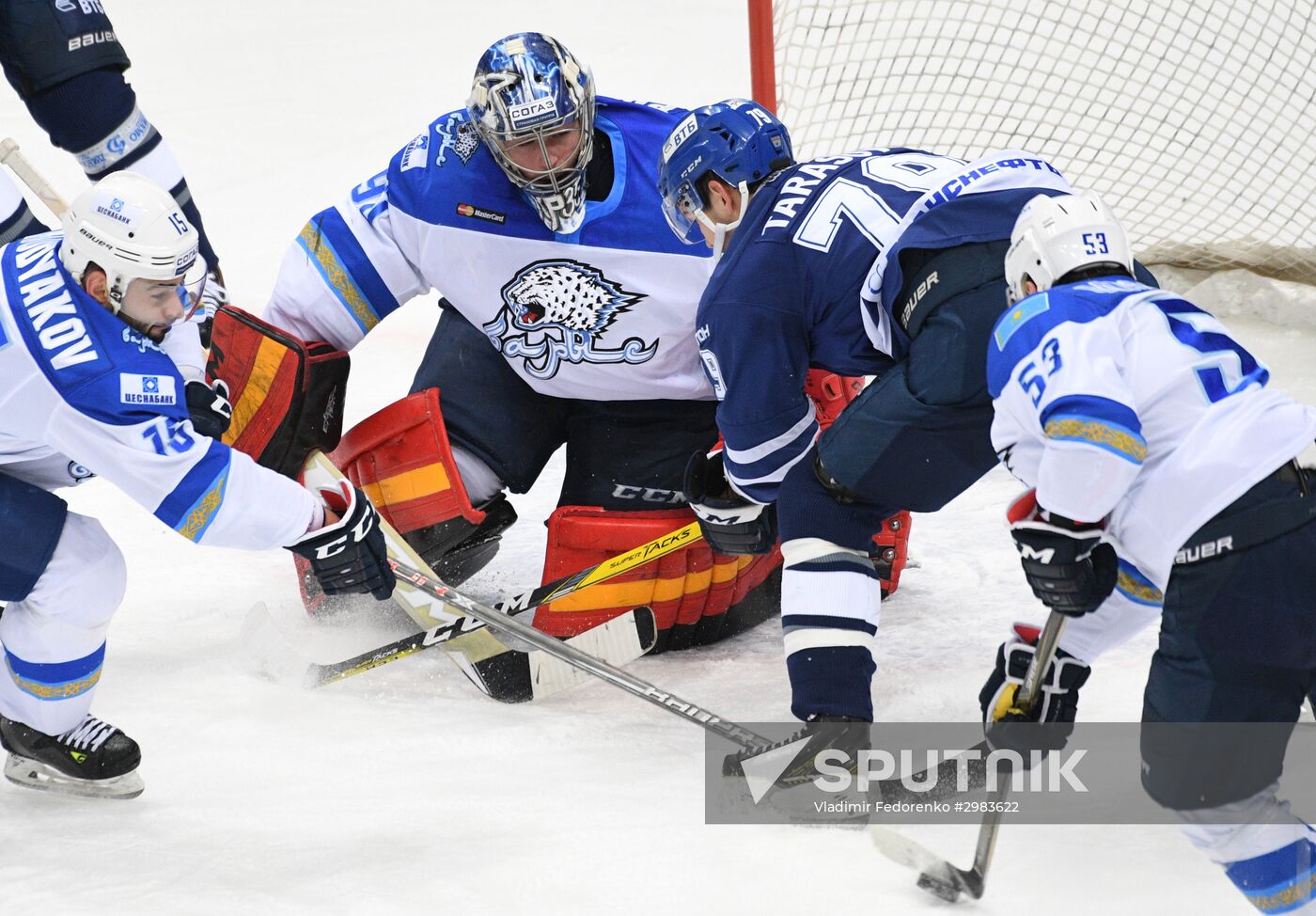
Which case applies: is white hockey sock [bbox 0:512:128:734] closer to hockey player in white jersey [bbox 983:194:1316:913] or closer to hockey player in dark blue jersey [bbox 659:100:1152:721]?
hockey player in dark blue jersey [bbox 659:100:1152:721]

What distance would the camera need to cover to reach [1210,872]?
1945 millimetres

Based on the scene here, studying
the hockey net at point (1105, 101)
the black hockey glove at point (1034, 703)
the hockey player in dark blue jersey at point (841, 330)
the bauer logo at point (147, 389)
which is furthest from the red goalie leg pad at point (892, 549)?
the hockey net at point (1105, 101)

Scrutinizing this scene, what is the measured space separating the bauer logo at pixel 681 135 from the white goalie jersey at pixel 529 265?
1.31ft

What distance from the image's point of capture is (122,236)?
6.70 feet

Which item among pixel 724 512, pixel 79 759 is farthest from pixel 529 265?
pixel 79 759

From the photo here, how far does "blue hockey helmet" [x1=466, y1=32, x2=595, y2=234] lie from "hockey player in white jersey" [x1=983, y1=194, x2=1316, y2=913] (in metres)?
1.14

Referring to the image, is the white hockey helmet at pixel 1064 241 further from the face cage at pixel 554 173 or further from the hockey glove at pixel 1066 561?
the face cage at pixel 554 173

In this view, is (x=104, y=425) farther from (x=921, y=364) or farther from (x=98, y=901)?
(x=921, y=364)

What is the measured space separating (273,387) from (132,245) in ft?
2.70

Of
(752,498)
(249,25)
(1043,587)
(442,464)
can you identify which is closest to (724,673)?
(752,498)

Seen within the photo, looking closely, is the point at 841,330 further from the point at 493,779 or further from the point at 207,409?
the point at 207,409

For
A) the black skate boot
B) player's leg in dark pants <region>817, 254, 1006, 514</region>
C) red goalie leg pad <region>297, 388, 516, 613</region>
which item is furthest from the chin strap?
the black skate boot

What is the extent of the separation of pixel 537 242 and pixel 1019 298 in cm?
119

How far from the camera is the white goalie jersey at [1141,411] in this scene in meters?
1.66
